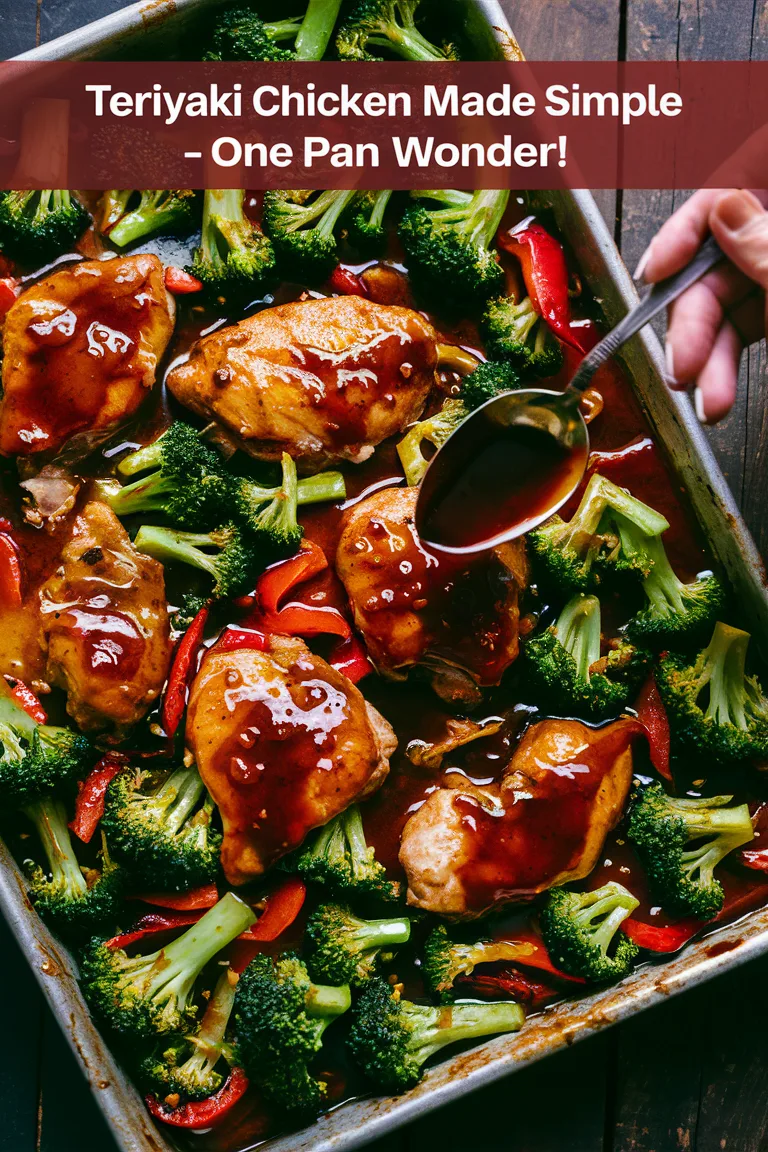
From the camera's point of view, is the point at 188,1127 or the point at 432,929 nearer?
the point at 188,1127

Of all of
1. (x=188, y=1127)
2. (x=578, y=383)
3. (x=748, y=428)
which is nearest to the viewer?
(x=578, y=383)

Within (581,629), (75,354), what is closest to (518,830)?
(581,629)

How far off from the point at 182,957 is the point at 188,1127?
0.59m

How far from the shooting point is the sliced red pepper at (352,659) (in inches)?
143

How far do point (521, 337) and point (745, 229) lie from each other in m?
1.07

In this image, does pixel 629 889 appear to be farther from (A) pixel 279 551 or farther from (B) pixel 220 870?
(A) pixel 279 551

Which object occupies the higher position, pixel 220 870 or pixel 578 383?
pixel 578 383

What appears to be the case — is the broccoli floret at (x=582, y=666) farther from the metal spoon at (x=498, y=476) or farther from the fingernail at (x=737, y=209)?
the fingernail at (x=737, y=209)

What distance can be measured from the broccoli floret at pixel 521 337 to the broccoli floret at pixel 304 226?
680mm

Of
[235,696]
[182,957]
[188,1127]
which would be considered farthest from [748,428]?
[188,1127]

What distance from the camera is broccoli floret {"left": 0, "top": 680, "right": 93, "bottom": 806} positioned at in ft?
10.7

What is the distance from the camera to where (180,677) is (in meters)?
3.54

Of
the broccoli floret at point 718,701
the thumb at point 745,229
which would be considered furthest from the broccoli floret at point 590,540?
the thumb at point 745,229

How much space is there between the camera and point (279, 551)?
3561 mm
